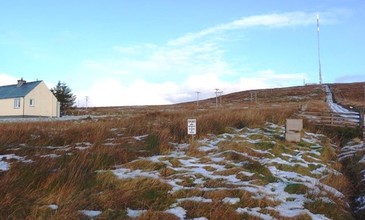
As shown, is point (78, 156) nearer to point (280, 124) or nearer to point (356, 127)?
point (280, 124)

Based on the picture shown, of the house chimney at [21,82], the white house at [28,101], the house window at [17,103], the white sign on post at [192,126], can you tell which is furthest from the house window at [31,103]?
the white sign on post at [192,126]

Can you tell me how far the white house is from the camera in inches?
1877

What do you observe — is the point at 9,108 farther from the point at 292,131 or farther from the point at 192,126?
the point at 292,131

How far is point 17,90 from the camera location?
164ft

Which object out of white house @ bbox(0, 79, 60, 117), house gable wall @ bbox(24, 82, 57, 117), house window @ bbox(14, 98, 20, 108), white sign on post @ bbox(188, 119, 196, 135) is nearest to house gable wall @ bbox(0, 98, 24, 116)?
white house @ bbox(0, 79, 60, 117)

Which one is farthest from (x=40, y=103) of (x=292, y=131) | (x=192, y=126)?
(x=292, y=131)

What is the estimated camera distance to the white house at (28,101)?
47688 mm

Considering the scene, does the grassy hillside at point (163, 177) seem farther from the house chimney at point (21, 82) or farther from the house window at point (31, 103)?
the house chimney at point (21, 82)

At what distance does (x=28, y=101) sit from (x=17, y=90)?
10.6 feet

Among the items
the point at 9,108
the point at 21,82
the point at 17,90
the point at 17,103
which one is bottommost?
the point at 9,108

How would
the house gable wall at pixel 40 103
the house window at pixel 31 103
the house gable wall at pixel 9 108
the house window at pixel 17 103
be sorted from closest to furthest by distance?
the house gable wall at pixel 9 108 → the house window at pixel 17 103 → the house gable wall at pixel 40 103 → the house window at pixel 31 103

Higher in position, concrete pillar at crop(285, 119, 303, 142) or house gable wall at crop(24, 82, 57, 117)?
house gable wall at crop(24, 82, 57, 117)

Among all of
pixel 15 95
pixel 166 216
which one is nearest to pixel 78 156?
pixel 166 216

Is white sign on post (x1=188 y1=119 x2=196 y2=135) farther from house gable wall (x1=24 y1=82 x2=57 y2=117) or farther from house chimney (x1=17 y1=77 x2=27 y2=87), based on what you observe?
house chimney (x1=17 y1=77 x2=27 y2=87)
